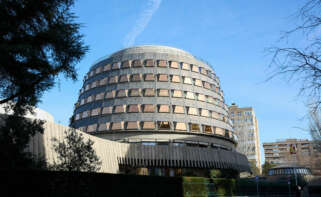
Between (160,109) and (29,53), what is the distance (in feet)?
Result: 129

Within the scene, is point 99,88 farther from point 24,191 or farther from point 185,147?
point 24,191

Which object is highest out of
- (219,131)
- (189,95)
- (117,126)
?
(189,95)

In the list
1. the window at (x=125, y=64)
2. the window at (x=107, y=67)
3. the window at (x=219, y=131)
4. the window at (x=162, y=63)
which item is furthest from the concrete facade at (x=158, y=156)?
the window at (x=107, y=67)

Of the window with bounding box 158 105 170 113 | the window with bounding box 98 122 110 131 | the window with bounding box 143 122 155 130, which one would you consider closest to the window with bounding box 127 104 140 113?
the window with bounding box 143 122 155 130

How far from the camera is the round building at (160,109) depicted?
160 ft

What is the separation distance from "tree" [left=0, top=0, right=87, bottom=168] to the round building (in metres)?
29.5

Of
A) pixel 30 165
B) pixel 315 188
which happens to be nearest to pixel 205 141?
pixel 315 188

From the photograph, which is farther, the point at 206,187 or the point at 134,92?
the point at 134,92

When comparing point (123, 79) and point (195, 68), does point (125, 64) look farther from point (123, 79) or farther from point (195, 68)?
point (195, 68)

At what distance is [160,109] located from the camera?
51.8 m

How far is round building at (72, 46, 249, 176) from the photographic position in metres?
48.7

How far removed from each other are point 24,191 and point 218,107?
4794 centimetres

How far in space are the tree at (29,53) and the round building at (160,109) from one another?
96.8 feet

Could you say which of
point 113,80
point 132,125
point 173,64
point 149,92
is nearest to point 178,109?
point 149,92
